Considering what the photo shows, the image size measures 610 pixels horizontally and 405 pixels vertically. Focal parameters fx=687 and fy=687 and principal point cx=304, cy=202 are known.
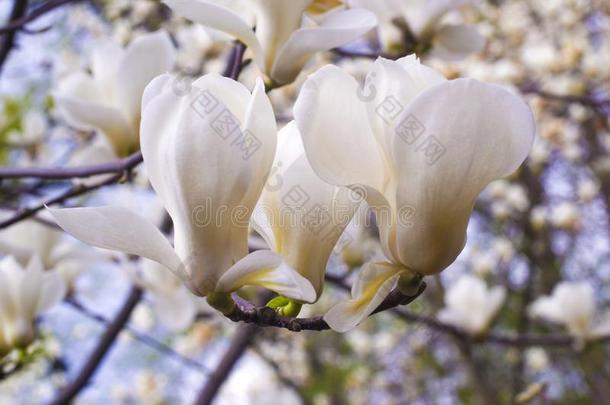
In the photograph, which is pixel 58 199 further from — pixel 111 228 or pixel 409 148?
pixel 409 148

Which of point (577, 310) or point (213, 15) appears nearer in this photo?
point (213, 15)

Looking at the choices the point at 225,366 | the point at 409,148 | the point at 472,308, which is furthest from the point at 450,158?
the point at 472,308

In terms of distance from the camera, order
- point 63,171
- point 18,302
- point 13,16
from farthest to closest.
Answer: point 13,16
point 18,302
point 63,171

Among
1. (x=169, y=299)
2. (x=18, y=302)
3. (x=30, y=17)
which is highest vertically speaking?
(x=30, y=17)

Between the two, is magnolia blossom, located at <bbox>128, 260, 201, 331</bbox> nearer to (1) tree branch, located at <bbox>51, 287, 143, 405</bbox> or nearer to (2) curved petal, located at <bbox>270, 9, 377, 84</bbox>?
(1) tree branch, located at <bbox>51, 287, 143, 405</bbox>

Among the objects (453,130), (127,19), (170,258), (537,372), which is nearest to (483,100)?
(453,130)

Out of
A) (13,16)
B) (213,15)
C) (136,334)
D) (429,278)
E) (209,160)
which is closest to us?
(209,160)

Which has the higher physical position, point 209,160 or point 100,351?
point 209,160
